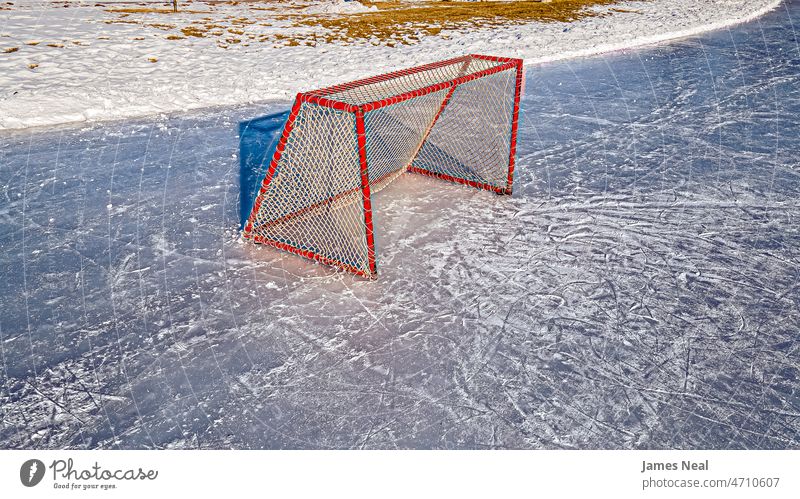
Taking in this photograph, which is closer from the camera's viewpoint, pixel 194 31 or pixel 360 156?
pixel 360 156

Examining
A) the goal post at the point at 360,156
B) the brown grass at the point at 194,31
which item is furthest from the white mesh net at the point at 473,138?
the brown grass at the point at 194,31

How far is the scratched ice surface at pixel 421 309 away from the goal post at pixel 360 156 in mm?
160

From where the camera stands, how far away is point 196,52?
7.78 metres

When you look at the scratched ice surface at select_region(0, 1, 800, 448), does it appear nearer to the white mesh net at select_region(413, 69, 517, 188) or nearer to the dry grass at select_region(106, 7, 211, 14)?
the white mesh net at select_region(413, 69, 517, 188)

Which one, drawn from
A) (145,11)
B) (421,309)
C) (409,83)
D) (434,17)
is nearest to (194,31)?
(145,11)

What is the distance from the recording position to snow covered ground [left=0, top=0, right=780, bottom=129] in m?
6.02

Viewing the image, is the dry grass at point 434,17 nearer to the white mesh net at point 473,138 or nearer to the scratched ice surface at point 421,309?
the white mesh net at point 473,138

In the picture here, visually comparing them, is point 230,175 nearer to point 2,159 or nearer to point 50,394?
point 2,159

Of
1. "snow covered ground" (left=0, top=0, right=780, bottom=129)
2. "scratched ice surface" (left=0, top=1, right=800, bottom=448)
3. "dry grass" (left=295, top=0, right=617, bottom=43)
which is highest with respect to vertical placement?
"dry grass" (left=295, top=0, right=617, bottom=43)

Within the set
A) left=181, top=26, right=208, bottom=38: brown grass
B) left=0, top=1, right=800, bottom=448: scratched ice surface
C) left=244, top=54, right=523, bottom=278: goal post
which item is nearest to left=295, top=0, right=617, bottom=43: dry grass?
left=181, top=26, right=208, bottom=38: brown grass

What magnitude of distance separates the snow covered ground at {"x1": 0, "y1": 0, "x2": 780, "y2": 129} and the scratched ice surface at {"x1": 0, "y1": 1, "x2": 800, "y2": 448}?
112 centimetres

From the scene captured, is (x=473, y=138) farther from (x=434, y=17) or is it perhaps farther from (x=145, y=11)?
(x=145, y=11)

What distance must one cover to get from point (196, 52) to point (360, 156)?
5669 millimetres

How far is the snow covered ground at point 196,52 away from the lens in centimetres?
602
